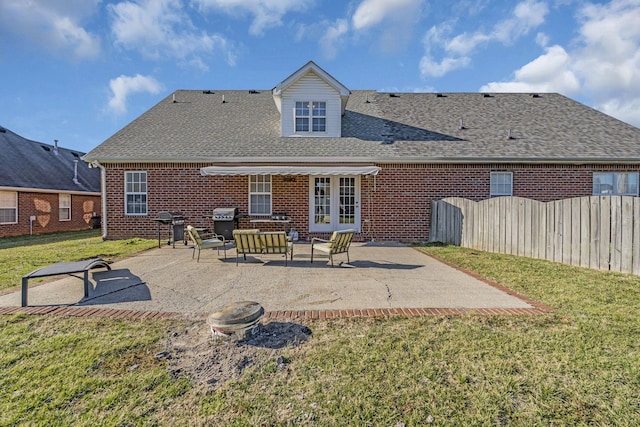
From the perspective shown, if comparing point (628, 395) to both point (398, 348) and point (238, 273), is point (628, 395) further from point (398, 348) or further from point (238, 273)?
point (238, 273)

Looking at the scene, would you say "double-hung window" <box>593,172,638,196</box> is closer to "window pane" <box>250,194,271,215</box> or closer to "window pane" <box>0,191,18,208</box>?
"window pane" <box>250,194,271,215</box>

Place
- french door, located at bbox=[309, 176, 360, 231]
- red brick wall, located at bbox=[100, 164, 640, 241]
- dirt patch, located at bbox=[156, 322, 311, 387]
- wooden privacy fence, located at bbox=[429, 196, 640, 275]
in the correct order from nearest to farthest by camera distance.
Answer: dirt patch, located at bbox=[156, 322, 311, 387]
wooden privacy fence, located at bbox=[429, 196, 640, 275]
red brick wall, located at bbox=[100, 164, 640, 241]
french door, located at bbox=[309, 176, 360, 231]

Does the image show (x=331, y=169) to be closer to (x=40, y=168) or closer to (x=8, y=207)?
(x=8, y=207)

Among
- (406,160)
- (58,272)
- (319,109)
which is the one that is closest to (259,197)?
(319,109)

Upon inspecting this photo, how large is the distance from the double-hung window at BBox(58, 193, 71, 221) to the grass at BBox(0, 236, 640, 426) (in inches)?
777

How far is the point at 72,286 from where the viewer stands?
6.65m

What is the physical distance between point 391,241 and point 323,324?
31.1 feet

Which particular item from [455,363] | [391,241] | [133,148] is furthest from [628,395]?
[133,148]

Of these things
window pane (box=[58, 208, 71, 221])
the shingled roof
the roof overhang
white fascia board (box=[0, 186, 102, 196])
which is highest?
the shingled roof

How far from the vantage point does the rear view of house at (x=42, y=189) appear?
17.6 meters

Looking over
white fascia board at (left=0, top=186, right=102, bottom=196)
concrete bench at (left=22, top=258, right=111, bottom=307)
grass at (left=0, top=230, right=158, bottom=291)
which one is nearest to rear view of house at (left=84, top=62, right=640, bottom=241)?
grass at (left=0, top=230, right=158, bottom=291)

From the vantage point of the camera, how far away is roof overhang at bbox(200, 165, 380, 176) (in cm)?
1224

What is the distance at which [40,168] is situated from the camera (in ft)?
67.6

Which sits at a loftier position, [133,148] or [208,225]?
[133,148]
